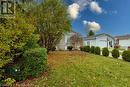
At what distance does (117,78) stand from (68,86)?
10.2ft

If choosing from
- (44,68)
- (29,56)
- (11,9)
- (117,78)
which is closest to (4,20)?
(11,9)

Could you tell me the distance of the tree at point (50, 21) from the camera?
22.9 metres

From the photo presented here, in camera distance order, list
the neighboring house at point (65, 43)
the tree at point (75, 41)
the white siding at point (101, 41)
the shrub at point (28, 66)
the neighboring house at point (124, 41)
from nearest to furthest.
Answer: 1. the shrub at point (28, 66)
2. the neighboring house at point (65, 43)
3. the tree at point (75, 41)
4. the white siding at point (101, 41)
5. the neighboring house at point (124, 41)

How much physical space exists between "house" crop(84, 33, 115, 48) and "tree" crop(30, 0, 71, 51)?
3031cm

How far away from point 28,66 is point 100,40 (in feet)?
137

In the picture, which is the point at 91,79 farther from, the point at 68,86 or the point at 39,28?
the point at 39,28

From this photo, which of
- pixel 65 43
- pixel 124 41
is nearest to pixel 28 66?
pixel 65 43

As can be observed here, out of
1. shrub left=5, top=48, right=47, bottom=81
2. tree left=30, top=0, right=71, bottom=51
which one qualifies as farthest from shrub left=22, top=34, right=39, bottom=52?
tree left=30, top=0, right=71, bottom=51

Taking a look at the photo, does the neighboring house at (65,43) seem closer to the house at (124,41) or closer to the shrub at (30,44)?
the shrub at (30,44)

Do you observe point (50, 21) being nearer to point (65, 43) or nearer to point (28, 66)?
point (28, 66)

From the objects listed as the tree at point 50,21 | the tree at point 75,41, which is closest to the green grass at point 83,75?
the tree at point 50,21

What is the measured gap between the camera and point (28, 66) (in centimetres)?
1441

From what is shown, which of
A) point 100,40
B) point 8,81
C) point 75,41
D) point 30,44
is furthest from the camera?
point 100,40

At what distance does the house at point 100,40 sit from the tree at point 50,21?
30309 millimetres
